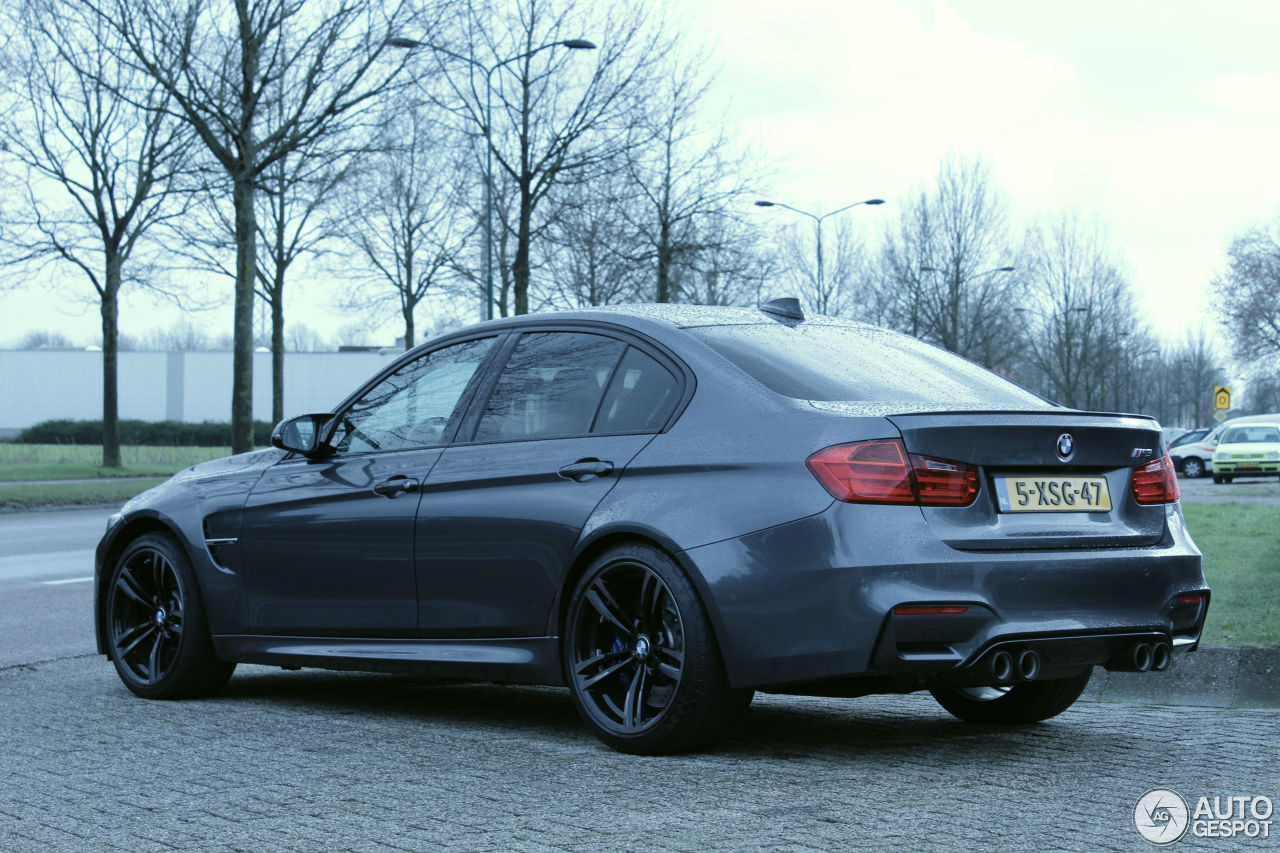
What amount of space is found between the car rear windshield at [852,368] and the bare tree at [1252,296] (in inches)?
2552

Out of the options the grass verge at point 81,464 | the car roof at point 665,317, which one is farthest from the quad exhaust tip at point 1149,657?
the grass verge at point 81,464

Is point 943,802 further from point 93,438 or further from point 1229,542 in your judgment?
point 93,438

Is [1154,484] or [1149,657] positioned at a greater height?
[1154,484]

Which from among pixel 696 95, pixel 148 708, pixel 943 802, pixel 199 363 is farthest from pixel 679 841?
pixel 199 363

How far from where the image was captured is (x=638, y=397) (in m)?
5.16

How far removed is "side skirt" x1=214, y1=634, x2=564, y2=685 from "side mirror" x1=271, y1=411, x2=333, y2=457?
0.76 meters

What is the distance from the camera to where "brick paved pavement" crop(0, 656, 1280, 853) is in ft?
12.5

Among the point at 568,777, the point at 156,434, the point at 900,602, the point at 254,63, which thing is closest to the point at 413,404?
the point at 568,777

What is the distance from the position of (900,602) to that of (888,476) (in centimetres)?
37

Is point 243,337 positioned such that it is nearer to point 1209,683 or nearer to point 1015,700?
point 1209,683

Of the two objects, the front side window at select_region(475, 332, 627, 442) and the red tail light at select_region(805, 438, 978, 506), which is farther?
the front side window at select_region(475, 332, 627, 442)

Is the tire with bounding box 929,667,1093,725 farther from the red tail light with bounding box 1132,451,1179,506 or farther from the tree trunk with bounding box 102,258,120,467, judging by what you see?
the tree trunk with bounding box 102,258,120,467

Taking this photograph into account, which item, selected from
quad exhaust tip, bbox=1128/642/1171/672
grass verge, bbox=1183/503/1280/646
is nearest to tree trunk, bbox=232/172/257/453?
grass verge, bbox=1183/503/1280/646

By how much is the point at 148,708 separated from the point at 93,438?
204 feet
